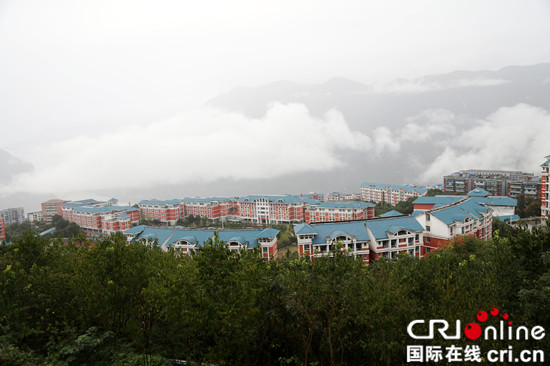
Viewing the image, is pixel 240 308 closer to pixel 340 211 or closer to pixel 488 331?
pixel 488 331

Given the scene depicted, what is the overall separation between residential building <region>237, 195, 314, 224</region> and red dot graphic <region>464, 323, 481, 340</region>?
3478 cm

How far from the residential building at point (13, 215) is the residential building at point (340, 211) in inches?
1938

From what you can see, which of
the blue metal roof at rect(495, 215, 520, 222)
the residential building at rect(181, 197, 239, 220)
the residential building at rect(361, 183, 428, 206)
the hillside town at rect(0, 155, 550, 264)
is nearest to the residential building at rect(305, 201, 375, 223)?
the hillside town at rect(0, 155, 550, 264)

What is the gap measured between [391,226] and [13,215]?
60533 millimetres

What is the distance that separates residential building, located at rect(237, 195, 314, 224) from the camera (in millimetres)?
39562

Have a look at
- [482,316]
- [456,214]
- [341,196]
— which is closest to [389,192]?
[341,196]

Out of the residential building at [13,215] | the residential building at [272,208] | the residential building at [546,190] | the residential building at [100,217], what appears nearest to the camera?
the residential building at [546,190]

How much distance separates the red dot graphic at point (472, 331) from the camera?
4586mm

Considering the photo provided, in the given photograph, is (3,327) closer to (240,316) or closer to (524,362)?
(240,316)

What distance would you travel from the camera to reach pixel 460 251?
14.3 meters

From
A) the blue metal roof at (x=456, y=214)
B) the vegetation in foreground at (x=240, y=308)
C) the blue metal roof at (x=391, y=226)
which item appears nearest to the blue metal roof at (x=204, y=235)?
the blue metal roof at (x=391, y=226)

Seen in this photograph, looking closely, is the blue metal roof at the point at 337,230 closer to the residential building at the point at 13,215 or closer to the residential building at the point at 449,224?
the residential building at the point at 449,224

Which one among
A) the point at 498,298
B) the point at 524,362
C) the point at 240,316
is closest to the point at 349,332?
the point at 240,316

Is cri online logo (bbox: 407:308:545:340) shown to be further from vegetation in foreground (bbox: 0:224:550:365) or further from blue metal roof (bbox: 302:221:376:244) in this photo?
blue metal roof (bbox: 302:221:376:244)
